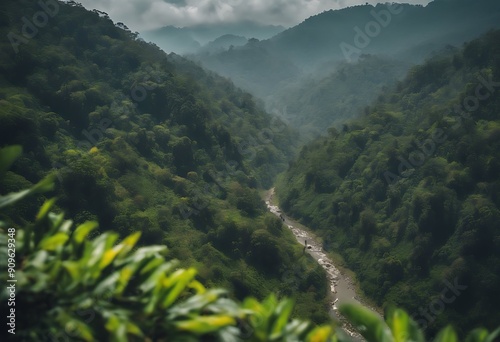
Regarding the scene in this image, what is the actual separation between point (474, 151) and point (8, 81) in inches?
1760

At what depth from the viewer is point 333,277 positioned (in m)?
35.8

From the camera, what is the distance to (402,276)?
3184 cm

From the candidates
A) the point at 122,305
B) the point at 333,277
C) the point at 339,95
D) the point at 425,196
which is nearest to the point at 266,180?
the point at 333,277

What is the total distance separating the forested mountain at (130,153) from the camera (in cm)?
2823

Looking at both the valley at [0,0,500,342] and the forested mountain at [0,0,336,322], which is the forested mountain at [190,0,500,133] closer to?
the valley at [0,0,500,342]

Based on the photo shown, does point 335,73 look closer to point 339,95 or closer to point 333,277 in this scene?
point 339,95

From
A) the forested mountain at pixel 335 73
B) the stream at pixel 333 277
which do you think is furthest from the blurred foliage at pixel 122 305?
the forested mountain at pixel 335 73

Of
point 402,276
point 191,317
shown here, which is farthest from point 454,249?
point 191,317

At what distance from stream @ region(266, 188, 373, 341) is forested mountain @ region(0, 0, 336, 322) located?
144 cm

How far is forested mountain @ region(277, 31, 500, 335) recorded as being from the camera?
28422 millimetres

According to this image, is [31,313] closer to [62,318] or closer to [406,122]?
[62,318]

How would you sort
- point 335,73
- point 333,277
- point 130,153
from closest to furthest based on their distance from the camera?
point 333,277, point 130,153, point 335,73

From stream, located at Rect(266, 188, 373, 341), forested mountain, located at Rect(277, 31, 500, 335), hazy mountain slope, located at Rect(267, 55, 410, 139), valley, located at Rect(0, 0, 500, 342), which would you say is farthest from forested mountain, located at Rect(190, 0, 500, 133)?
stream, located at Rect(266, 188, 373, 341)

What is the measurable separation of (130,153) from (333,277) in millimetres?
23416
